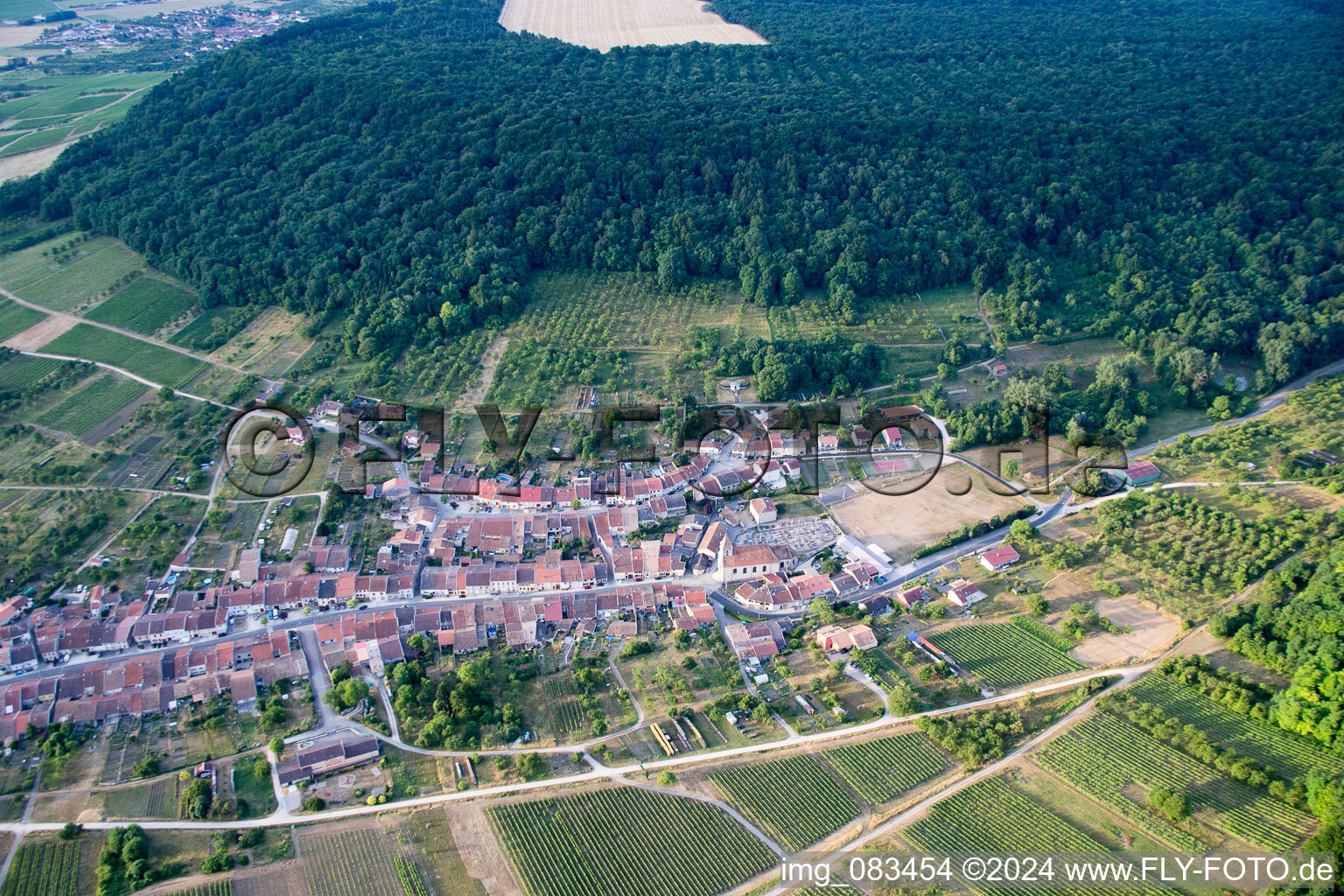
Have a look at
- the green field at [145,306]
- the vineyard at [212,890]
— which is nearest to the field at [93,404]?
the green field at [145,306]

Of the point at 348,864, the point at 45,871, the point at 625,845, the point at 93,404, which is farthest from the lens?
the point at 93,404

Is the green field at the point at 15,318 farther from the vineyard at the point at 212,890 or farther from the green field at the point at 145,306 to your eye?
the vineyard at the point at 212,890

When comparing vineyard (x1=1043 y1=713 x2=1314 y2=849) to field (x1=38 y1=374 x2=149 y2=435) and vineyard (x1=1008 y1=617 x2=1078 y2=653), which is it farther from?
field (x1=38 y1=374 x2=149 y2=435)

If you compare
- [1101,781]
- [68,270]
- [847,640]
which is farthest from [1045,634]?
[68,270]

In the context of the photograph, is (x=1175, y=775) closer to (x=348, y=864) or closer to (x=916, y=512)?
(x=916, y=512)

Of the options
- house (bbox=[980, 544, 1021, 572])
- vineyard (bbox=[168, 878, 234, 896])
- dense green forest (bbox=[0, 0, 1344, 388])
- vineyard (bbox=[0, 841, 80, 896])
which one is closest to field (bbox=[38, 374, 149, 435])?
dense green forest (bbox=[0, 0, 1344, 388])
